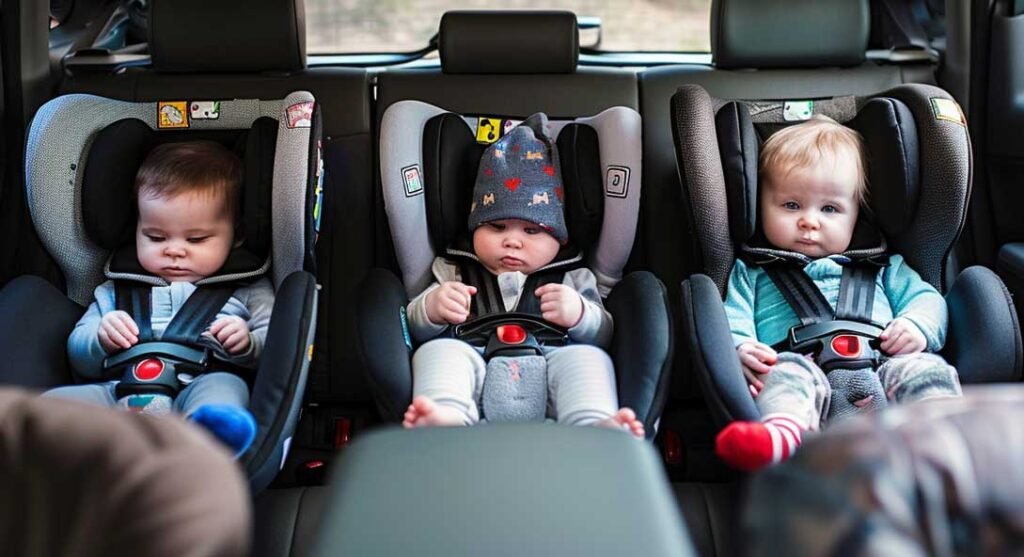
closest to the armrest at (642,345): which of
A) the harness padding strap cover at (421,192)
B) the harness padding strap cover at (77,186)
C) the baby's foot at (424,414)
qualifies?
the harness padding strap cover at (421,192)

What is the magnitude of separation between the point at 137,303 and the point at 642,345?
122cm

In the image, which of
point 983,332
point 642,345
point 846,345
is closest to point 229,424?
point 642,345

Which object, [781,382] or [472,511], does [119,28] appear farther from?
[472,511]

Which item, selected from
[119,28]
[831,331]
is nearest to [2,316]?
[119,28]

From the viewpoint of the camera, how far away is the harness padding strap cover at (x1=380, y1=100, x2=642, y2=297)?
2688 mm

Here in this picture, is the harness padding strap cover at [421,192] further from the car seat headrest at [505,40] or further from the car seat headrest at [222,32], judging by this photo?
the car seat headrest at [222,32]

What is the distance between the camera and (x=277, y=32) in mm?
2928

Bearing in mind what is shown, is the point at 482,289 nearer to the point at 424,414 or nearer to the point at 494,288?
the point at 494,288

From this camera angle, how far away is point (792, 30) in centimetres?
299

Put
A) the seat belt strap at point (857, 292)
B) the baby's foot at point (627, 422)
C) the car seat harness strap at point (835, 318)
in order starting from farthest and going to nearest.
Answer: the seat belt strap at point (857, 292)
the car seat harness strap at point (835, 318)
the baby's foot at point (627, 422)

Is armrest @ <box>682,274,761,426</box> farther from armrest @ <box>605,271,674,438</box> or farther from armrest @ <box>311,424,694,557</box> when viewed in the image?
armrest @ <box>311,424,694,557</box>

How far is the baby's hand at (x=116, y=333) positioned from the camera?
2424 millimetres

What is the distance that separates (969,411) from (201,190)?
→ 6.64 feet

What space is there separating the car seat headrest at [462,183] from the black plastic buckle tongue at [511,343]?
1.19ft
